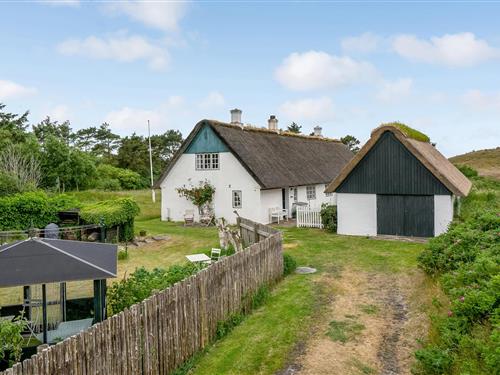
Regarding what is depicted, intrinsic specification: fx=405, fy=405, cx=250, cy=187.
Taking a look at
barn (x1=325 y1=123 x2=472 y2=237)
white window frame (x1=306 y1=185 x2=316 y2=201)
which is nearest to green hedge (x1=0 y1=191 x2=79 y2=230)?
barn (x1=325 y1=123 x2=472 y2=237)

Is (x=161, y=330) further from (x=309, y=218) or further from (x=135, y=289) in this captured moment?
(x=309, y=218)

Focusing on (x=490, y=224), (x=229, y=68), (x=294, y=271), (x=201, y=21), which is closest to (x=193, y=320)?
(x=294, y=271)

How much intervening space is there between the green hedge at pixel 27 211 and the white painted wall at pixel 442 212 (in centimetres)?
1903

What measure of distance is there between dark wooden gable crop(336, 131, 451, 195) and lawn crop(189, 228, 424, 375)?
277 cm

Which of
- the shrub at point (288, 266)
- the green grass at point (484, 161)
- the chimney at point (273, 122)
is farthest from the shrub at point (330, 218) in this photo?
the green grass at point (484, 161)

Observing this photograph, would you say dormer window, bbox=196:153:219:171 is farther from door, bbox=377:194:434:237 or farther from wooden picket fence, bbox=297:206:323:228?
door, bbox=377:194:434:237

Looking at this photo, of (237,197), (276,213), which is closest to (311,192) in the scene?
(276,213)

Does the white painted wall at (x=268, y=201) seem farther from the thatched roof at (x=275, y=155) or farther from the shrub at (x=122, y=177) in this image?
the shrub at (x=122, y=177)

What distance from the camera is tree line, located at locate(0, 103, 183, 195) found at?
115ft

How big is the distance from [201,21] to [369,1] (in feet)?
26.4

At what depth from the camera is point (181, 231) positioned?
2466 cm

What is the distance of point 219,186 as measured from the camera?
27719mm

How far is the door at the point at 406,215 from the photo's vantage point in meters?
19.4

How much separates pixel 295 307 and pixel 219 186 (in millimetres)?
18253
